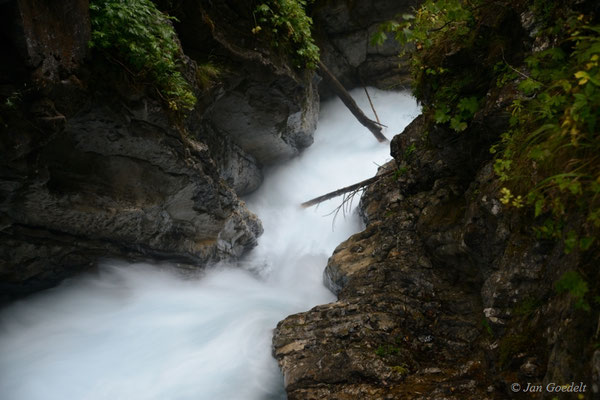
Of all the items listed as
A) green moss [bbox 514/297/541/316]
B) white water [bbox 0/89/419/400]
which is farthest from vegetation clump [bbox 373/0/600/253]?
white water [bbox 0/89/419/400]

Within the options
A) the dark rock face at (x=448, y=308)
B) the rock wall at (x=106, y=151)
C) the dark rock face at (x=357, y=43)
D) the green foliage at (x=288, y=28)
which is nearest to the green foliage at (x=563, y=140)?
the dark rock face at (x=448, y=308)

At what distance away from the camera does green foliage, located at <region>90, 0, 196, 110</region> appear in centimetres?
398

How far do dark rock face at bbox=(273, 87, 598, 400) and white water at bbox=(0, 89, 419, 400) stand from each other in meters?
0.81

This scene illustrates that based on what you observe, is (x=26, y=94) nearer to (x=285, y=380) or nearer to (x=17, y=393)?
(x=17, y=393)

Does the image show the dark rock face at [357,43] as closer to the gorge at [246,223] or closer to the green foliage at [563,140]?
the gorge at [246,223]

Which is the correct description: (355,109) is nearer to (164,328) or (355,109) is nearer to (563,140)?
(164,328)

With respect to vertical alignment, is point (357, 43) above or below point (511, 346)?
above

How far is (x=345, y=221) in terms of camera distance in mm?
9078

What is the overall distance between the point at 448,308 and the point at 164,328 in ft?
13.8

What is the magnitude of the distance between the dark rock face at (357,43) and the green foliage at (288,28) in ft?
16.9

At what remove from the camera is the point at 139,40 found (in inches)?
163

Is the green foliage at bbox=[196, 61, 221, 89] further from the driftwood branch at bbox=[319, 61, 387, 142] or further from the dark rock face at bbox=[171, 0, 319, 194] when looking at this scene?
the driftwood branch at bbox=[319, 61, 387, 142]

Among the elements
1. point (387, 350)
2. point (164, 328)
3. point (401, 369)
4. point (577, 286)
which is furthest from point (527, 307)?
point (164, 328)

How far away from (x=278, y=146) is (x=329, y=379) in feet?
23.6
